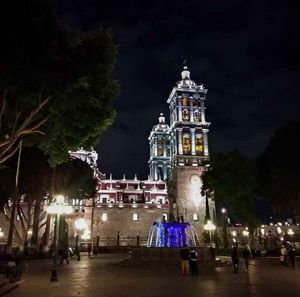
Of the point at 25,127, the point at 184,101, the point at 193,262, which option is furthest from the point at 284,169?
the point at 184,101

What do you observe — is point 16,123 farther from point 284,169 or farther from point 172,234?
point 284,169

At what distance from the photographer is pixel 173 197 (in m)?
78.5

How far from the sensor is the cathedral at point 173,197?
249 feet

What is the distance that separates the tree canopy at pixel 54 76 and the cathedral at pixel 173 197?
184 ft

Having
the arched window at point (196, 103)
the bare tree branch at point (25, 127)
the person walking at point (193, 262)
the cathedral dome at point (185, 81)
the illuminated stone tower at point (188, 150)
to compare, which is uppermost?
the cathedral dome at point (185, 81)

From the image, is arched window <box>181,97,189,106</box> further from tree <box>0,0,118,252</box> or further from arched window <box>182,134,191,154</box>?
tree <box>0,0,118,252</box>

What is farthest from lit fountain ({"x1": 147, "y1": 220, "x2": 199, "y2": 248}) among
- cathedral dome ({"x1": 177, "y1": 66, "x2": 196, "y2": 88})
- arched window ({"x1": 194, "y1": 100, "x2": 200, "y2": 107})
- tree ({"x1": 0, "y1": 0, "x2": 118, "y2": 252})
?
cathedral dome ({"x1": 177, "y1": 66, "x2": 196, "y2": 88})

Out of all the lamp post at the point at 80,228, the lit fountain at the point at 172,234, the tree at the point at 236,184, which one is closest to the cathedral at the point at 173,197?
the lamp post at the point at 80,228

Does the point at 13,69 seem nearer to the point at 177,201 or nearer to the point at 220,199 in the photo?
the point at 220,199

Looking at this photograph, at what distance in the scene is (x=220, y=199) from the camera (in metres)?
50.5

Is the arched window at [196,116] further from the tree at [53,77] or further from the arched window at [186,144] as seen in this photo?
the tree at [53,77]

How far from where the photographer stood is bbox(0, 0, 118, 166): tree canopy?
14344mm

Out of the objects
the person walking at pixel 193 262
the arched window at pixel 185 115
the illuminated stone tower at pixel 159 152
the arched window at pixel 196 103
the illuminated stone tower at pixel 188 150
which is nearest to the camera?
the person walking at pixel 193 262

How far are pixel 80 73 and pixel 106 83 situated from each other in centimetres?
211
